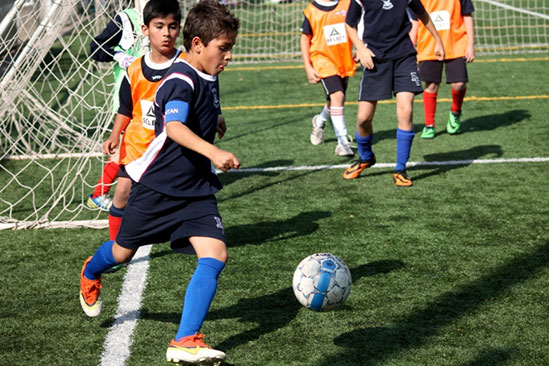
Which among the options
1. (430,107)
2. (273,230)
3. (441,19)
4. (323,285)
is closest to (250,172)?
(273,230)

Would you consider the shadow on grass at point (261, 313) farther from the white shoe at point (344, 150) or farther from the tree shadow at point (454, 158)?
the white shoe at point (344, 150)

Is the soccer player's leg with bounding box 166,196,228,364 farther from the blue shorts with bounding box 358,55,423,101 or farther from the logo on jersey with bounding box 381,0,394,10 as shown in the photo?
the logo on jersey with bounding box 381,0,394,10

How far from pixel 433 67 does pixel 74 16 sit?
3717 mm

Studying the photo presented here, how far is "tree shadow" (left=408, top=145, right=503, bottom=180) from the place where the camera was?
685 centimetres

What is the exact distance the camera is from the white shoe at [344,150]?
7.43 m

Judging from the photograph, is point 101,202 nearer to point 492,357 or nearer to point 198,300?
point 198,300

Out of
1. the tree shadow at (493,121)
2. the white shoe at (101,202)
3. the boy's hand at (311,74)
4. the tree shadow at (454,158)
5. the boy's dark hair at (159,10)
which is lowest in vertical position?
the tree shadow at (493,121)

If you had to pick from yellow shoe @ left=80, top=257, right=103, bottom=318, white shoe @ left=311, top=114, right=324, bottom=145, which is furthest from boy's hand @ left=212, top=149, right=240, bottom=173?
white shoe @ left=311, top=114, right=324, bottom=145

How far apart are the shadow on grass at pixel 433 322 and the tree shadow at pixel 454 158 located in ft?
7.46

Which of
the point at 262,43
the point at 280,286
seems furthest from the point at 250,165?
the point at 262,43

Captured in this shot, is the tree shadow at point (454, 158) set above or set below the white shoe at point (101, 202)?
below

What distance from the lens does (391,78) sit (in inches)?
247

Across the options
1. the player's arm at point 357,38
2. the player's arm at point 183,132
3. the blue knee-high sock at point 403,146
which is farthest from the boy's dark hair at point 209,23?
the blue knee-high sock at point 403,146

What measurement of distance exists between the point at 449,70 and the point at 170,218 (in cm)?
526
